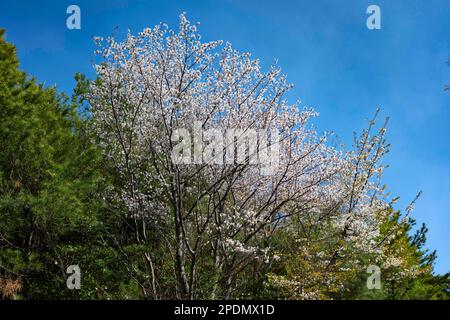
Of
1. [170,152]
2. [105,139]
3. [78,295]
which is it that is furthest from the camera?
[105,139]

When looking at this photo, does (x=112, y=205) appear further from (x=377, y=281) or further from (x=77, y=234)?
(x=377, y=281)

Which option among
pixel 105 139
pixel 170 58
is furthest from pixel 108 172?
pixel 170 58

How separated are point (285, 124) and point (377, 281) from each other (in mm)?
4587

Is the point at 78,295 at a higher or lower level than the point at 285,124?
lower

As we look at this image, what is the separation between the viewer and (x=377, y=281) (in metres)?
8.74

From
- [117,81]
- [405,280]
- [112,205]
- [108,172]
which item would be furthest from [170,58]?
[405,280]

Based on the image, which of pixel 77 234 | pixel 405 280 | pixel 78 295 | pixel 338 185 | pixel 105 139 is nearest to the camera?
pixel 405 280

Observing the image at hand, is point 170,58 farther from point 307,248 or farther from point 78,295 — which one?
point 78,295

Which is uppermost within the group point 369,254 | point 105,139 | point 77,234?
point 105,139

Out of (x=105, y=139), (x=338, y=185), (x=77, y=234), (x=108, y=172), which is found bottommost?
(x=77, y=234)

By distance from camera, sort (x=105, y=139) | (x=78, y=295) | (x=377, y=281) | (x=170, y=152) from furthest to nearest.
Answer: (x=105, y=139)
(x=78, y=295)
(x=170, y=152)
(x=377, y=281)

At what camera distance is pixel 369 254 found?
11.6m

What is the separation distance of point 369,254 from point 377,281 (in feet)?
9.79

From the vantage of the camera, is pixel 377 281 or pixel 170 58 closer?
pixel 377 281
